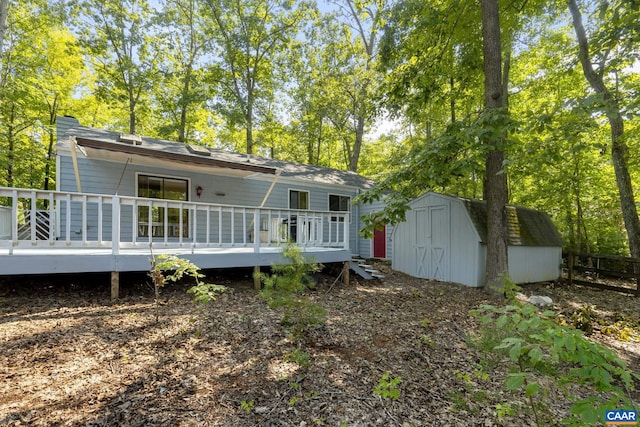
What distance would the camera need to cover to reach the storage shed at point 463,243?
772cm

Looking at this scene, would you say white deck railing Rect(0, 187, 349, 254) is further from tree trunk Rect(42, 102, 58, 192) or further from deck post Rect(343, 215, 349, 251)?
tree trunk Rect(42, 102, 58, 192)

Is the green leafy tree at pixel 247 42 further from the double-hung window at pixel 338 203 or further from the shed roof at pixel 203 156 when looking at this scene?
the double-hung window at pixel 338 203

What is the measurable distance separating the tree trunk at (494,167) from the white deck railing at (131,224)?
3.35 m

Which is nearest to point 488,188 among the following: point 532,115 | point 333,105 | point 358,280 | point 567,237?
point 532,115

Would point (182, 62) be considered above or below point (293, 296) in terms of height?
above

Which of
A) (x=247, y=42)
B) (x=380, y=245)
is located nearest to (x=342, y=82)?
(x=247, y=42)

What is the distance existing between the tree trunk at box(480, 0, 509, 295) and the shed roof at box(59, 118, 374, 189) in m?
4.94

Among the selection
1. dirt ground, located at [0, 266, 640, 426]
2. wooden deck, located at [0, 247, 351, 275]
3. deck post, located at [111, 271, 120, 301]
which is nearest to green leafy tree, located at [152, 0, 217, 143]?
wooden deck, located at [0, 247, 351, 275]

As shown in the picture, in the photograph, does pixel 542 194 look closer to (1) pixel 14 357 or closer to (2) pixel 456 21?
(2) pixel 456 21

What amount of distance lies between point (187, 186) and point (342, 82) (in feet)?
39.9

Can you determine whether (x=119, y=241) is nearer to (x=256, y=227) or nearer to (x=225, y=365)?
(x=256, y=227)

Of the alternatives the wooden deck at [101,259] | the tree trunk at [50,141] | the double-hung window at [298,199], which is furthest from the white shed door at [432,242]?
the tree trunk at [50,141]

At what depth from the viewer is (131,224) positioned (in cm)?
792

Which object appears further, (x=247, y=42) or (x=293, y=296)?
(x=247, y=42)
